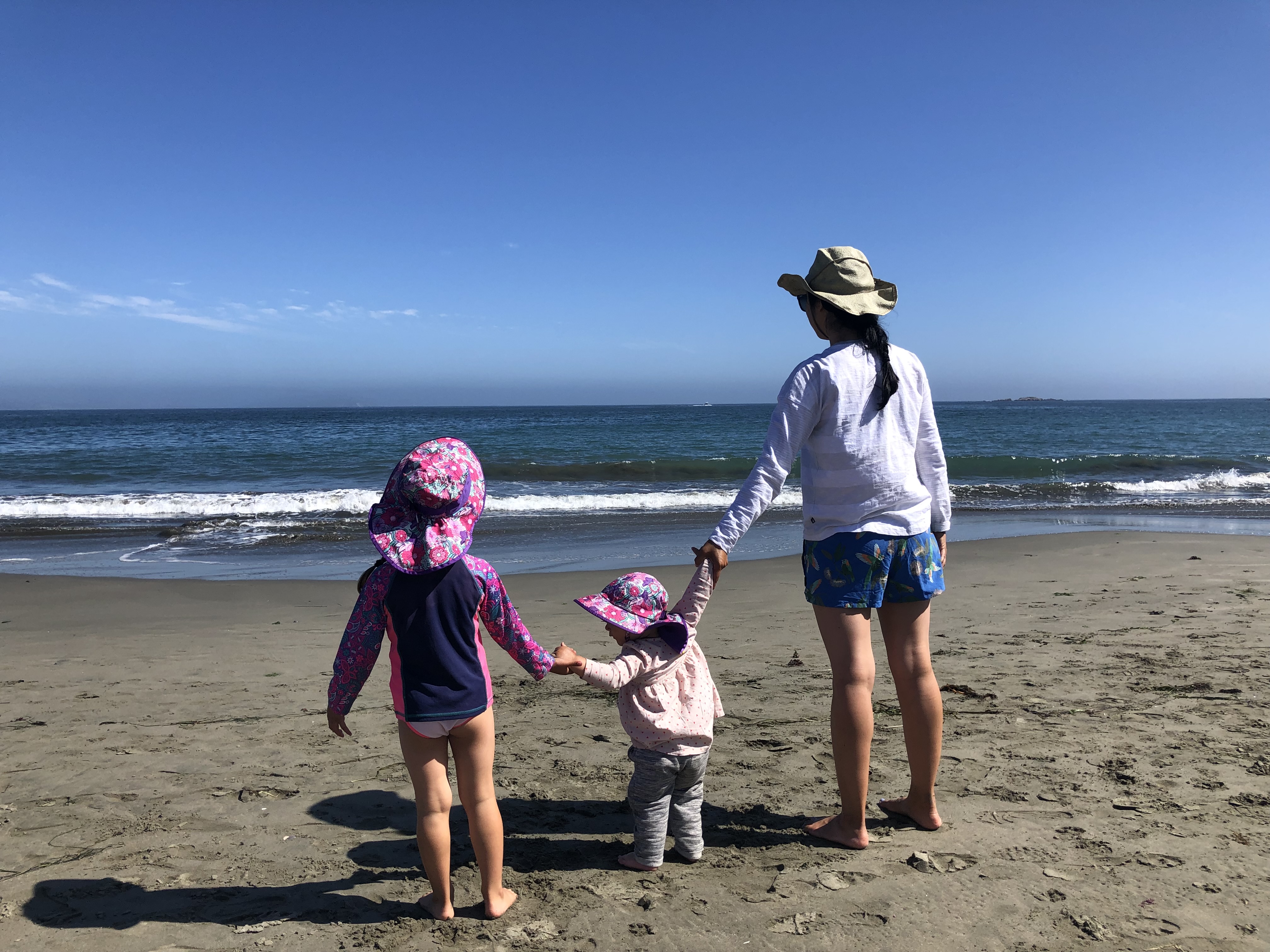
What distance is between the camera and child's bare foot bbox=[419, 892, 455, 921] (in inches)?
85.0

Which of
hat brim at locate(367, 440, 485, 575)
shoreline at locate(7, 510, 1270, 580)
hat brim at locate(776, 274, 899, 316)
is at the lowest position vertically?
shoreline at locate(7, 510, 1270, 580)

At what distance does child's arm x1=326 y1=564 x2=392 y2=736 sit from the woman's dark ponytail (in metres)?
1.51

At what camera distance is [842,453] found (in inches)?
91.4

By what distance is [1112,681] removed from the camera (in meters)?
3.97

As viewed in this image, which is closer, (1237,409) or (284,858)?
(284,858)

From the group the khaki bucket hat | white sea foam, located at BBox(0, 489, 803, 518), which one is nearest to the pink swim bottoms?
the khaki bucket hat

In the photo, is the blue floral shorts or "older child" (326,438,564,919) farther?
the blue floral shorts

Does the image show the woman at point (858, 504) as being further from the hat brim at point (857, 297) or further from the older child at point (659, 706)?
the older child at point (659, 706)

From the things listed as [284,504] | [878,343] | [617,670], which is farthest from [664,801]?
[284,504]

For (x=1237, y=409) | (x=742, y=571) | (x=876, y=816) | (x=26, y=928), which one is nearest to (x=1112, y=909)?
(x=876, y=816)

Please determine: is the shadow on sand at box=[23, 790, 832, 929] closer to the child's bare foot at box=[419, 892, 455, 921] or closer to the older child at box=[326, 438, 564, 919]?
the child's bare foot at box=[419, 892, 455, 921]

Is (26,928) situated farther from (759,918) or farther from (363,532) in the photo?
(363,532)

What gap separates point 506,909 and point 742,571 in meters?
5.71

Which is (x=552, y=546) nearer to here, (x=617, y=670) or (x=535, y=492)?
(x=535, y=492)
